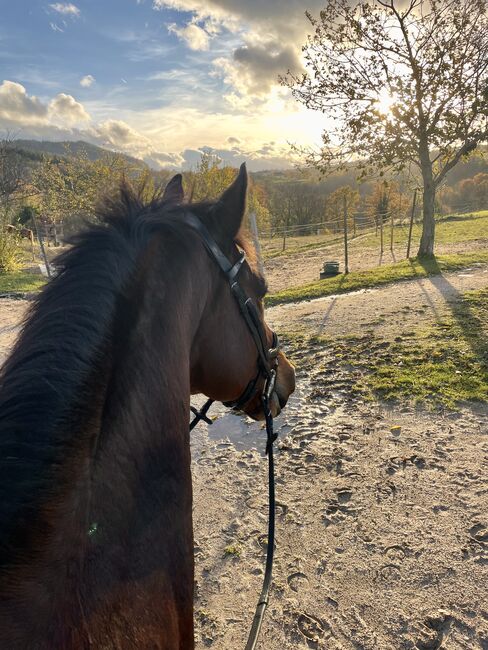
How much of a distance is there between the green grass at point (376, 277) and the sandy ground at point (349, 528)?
6487 millimetres

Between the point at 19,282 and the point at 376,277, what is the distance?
43.3 feet

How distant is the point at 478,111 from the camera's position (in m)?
13.6

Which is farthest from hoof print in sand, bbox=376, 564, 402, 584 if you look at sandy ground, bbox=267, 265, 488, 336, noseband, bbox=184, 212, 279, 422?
sandy ground, bbox=267, 265, 488, 336

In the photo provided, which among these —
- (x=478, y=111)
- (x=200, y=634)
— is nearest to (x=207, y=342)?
(x=200, y=634)

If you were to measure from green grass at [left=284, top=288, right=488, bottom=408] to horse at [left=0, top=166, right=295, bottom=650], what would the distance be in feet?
14.6

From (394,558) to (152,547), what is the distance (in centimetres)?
248

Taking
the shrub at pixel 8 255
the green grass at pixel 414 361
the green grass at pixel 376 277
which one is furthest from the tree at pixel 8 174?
the green grass at pixel 414 361

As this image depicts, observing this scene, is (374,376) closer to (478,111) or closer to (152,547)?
(152,547)

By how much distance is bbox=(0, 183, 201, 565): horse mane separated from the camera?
3.03 ft

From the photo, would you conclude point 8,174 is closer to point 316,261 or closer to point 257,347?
point 316,261

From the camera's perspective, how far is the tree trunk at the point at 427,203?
48.6ft

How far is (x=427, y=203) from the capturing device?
15.3m

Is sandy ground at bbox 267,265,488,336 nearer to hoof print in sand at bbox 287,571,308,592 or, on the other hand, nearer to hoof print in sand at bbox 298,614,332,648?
hoof print in sand at bbox 287,571,308,592

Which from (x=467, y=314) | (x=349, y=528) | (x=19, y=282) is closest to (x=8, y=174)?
(x=19, y=282)
